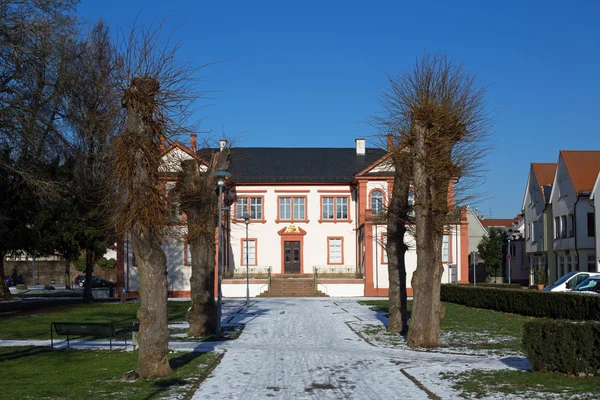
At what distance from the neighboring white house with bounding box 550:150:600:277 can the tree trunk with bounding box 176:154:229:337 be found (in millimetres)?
28136

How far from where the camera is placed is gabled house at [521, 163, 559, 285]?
48.0 m

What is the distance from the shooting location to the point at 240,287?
42.8 meters

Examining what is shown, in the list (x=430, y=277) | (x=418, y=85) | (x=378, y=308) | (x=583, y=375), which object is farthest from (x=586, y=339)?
(x=378, y=308)

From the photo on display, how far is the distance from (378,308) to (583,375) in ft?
64.0

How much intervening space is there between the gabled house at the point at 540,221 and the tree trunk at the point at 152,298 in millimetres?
39918

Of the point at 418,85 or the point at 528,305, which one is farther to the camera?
the point at 528,305

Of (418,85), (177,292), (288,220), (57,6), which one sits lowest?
(177,292)

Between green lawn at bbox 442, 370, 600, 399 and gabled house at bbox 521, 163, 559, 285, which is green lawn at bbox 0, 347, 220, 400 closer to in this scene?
green lawn at bbox 442, 370, 600, 399

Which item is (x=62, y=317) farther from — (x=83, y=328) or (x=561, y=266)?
(x=561, y=266)

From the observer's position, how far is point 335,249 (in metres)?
46.8

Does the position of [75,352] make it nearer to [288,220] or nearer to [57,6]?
[57,6]

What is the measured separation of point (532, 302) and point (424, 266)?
1151cm

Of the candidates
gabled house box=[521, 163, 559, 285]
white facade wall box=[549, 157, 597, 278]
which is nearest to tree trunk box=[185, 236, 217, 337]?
white facade wall box=[549, 157, 597, 278]

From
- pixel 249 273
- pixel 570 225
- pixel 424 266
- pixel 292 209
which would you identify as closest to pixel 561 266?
pixel 570 225
